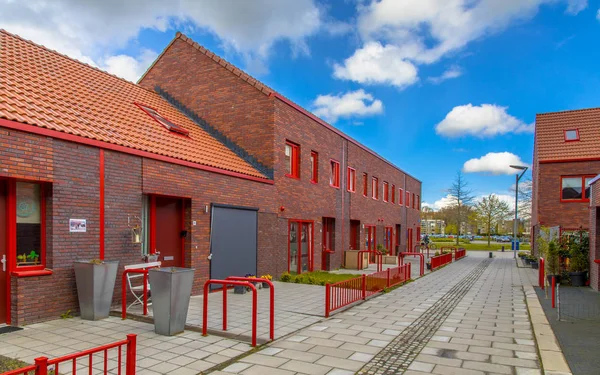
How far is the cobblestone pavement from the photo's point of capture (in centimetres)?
510

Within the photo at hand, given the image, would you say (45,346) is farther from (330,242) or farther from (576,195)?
(576,195)

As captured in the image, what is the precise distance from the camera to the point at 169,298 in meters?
6.02

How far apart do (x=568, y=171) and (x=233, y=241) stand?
16811mm

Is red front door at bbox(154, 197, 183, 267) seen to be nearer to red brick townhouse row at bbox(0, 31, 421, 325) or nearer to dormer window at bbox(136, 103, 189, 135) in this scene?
red brick townhouse row at bbox(0, 31, 421, 325)

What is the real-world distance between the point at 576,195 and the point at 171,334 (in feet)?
65.0

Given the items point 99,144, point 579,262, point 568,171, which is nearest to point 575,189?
point 568,171

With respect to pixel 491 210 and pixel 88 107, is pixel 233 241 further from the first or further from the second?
pixel 491 210

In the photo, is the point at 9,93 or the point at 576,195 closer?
the point at 9,93

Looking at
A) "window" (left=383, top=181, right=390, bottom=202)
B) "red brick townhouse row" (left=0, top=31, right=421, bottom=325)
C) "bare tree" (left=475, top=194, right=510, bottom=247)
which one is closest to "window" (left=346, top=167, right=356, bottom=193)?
"red brick townhouse row" (left=0, top=31, right=421, bottom=325)

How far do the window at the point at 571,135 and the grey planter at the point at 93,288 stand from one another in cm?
2154

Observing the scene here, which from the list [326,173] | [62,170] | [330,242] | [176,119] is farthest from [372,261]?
[62,170]

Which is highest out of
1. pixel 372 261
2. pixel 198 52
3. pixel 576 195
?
pixel 198 52

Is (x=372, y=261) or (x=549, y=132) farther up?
(x=549, y=132)

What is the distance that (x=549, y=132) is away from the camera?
21.0 metres
